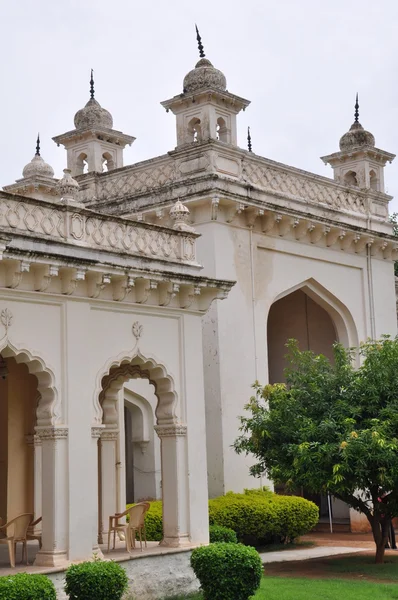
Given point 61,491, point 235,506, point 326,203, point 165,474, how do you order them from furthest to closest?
point 326,203, point 235,506, point 165,474, point 61,491

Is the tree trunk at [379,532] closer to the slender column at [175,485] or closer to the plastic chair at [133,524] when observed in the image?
the slender column at [175,485]

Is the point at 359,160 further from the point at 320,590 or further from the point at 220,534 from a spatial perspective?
the point at 320,590

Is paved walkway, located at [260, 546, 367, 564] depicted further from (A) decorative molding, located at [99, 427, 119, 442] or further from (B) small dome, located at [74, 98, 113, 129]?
(B) small dome, located at [74, 98, 113, 129]

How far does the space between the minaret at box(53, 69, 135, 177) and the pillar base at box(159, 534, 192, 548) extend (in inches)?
397

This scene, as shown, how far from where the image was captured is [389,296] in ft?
72.6

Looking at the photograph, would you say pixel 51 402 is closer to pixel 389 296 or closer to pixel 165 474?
pixel 165 474

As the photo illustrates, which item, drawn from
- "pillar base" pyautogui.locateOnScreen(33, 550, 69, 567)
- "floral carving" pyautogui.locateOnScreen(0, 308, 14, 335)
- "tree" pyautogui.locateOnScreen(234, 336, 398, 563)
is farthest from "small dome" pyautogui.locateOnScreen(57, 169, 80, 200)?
"tree" pyautogui.locateOnScreen(234, 336, 398, 563)

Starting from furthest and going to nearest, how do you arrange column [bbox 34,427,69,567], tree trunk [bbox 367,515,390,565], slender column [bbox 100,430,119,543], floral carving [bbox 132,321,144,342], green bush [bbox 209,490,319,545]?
green bush [bbox 209,490,319,545], tree trunk [bbox 367,515,390,565], slender column [bbox 100,430,119,543], floral carving [bbox 132,321,144,342], column [bbox 34,427,69,567]

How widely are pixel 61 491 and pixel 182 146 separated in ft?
28.5

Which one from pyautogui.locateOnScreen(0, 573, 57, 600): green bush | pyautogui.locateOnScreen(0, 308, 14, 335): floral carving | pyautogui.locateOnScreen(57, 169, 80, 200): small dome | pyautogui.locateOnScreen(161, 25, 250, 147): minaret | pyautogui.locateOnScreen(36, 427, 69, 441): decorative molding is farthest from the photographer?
pyautogui.locateOnScreen(161, 25, 250, 147): minaret

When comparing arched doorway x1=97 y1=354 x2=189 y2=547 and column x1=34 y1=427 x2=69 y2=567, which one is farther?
arched doorway x1=97 y1=354 x2=189 y2=547

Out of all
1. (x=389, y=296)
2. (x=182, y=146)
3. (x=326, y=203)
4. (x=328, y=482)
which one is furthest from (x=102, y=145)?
(x=328, y=482)

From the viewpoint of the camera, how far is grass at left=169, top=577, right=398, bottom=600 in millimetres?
11945

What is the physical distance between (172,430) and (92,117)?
33.3 ft
